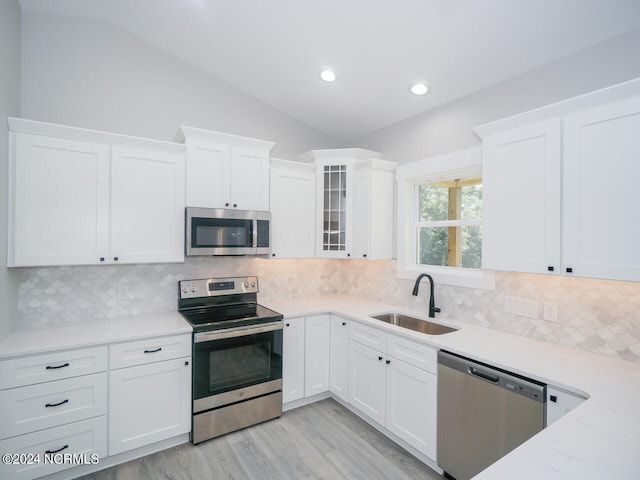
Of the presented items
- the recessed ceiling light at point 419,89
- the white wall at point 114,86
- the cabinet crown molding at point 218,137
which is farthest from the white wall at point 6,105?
the recessed ceiling light at point 419,89

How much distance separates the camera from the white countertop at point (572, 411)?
950mm

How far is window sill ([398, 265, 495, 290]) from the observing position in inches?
100

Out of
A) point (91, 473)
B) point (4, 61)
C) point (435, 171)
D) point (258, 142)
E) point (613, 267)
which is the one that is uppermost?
point (4, 61)

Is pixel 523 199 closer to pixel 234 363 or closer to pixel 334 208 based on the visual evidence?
pixel 334 208

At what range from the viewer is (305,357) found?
300 centimetres

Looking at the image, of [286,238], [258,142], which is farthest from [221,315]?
[258,142]

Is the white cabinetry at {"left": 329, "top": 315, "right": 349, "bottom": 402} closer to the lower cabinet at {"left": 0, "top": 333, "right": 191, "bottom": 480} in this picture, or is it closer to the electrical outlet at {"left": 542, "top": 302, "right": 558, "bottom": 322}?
the lower cabinet at {"left": 0, "top": 333, "right": 191, "bottom": 480}

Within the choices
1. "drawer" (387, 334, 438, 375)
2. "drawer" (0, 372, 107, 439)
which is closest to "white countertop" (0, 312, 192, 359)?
"drawer" (0, 372, 107, 439)

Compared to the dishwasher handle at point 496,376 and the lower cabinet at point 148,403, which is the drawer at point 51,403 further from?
the dishwasher handle at point 496,376

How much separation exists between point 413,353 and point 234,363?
4.55 ft

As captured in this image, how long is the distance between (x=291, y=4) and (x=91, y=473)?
3.42 metres

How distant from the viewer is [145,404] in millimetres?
2301

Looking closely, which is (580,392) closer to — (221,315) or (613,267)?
(613,267)

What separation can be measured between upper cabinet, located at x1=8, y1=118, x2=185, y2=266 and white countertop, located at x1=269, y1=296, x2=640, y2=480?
73.3 inches
